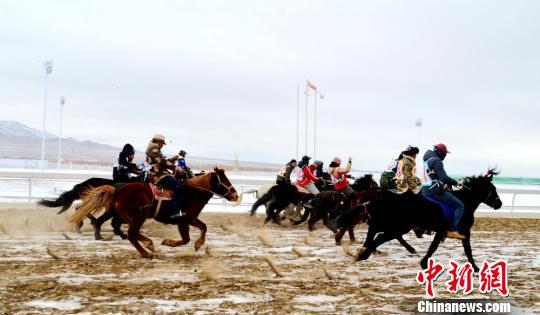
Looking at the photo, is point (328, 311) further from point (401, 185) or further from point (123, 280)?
point (401, 185)

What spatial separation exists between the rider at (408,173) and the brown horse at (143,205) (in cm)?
362

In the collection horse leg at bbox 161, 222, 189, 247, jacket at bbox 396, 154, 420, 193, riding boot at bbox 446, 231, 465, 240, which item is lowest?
horse leg at bbox 161, 222, 189, 247

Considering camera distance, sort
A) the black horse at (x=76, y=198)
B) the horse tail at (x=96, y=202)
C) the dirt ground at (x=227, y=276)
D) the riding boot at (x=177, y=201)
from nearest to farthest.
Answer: the dirt ground at (x=227, y=276), the horse tail at (x=96, y=202), the riding boot at (x=177, y=201), the black horse at (x=76, y=198)

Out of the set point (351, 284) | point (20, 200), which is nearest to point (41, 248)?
point (351, 284)

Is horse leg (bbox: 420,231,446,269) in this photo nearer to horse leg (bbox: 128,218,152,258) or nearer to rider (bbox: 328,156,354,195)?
horse leg (bbox: 128,218,152,258)

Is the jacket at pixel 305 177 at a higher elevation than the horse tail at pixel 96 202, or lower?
higher

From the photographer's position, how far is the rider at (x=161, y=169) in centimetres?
1139

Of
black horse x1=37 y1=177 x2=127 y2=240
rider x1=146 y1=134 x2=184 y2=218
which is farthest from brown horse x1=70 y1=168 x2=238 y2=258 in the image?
black horse x1=37 y1=177 x2=127 y2=240

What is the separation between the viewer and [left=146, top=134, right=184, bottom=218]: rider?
11.4m

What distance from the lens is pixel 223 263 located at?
10281 mm

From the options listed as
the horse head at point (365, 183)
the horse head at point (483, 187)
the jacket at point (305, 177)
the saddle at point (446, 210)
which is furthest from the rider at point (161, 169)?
the jacket at point (305, 177)

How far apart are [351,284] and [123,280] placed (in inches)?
123

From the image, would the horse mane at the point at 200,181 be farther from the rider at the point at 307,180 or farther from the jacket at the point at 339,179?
the rider at the point at 307,180

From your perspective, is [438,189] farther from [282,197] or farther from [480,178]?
[282,197]
